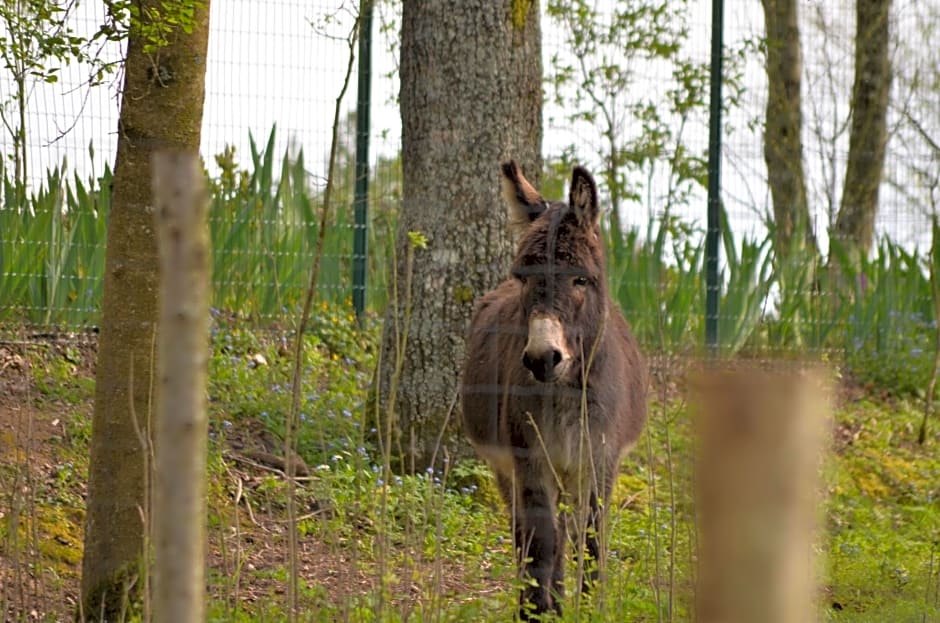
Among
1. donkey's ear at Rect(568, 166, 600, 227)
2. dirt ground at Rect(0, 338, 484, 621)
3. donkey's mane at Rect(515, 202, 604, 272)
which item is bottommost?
dirt ground at Rect(0, 338, 484, 621)

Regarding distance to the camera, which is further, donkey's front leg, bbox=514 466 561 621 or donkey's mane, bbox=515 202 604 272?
donkey's front leg, bbox=514 466 561 621

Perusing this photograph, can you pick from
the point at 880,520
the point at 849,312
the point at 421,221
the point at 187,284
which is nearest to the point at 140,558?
the point at 187,284

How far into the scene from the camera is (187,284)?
1.46 metres

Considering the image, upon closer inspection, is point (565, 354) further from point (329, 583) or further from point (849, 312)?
point (849, 312)

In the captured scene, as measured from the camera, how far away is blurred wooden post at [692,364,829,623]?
40.3 inches

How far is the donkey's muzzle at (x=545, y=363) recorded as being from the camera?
3.93 m

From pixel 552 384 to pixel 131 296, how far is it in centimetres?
A: 164

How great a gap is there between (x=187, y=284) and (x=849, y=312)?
28.3 ft

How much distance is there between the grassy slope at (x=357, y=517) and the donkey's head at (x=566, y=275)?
449 millimetres

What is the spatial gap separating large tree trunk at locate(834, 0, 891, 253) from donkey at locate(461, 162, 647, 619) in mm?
5870

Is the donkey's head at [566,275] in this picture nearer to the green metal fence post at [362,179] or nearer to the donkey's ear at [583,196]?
the donkey's ear at [583,196]

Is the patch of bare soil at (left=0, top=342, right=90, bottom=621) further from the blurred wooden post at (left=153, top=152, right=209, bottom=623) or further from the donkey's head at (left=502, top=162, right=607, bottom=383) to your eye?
the blurred wooden post at (left=153, top=152, right=209, bottom=623)

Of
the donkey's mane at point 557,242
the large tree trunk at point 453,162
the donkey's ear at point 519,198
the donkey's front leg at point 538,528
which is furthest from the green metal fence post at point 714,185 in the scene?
the donkey's mane at point 557,242

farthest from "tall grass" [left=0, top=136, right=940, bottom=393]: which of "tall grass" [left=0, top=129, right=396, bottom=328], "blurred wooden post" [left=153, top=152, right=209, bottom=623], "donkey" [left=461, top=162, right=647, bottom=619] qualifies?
"blurred wooden post" [left=153, top=152, right=209, bottom=623]
